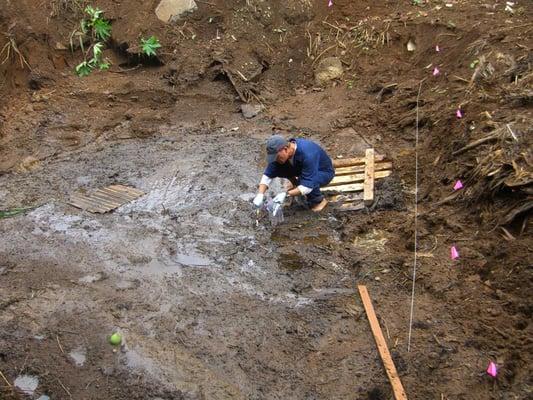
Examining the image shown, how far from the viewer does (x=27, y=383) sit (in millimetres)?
3891

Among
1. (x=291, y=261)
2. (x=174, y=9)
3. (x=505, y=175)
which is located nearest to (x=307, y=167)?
(x=291, y=261)

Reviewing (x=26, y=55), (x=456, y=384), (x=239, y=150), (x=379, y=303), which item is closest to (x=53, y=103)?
(x=26, y=55)

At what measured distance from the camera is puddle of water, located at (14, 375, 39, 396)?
382cm

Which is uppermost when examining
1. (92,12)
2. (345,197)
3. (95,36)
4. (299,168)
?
(92,12)

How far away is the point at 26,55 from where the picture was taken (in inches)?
345

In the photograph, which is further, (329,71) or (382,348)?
(329,71)

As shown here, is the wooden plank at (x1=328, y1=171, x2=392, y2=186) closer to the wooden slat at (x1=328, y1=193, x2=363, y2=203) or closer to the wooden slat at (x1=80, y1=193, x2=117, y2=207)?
the wooden slat at (x1=328, y1=193, x2=363, y2=203)

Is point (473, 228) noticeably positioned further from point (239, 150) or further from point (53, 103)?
point (53, 103)

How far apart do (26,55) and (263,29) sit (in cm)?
417

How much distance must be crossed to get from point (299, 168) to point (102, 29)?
5670 mm

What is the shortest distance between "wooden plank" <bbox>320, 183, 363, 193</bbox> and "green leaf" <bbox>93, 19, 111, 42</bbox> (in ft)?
18.3

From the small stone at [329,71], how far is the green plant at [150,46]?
114 inches

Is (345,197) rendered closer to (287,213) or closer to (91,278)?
(287,213)

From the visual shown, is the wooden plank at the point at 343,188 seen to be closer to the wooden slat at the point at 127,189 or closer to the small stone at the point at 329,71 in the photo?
the wooden slat at the point at 127,189
